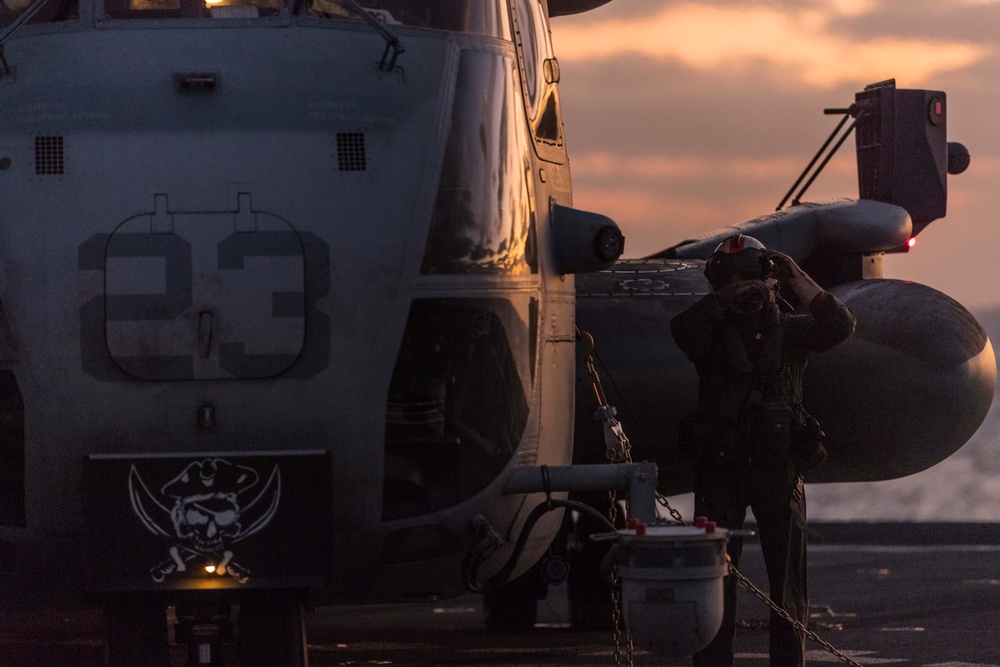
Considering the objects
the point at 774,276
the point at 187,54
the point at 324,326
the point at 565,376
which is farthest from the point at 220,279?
the point at 774,276

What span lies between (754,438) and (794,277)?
2.70 feet

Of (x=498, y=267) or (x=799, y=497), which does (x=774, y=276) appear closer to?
(x=799, y=497)

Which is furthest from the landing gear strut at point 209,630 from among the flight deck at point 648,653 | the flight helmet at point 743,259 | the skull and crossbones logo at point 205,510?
the flight deck at point 648,653

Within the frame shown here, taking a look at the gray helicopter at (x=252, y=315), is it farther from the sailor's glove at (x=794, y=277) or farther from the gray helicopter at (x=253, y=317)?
the sailor's glove at (x=794, y=277)

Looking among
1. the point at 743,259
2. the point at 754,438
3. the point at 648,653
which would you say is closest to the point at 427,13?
the point at 743,259

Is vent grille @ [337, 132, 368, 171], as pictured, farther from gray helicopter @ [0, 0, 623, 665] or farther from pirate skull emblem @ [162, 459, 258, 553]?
pirate skull emblem @ [162, 459, 258, 553]

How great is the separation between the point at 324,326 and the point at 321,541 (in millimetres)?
771

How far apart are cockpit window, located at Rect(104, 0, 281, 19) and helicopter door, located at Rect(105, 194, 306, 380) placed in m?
1.00

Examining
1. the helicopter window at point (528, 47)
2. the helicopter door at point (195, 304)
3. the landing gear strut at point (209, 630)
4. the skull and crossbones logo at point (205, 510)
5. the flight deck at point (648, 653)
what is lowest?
the flight deck at point (648, 653)

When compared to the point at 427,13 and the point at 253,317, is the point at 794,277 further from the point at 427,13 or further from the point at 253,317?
the point at 253,317

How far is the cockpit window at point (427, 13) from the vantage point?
A: 267 inches

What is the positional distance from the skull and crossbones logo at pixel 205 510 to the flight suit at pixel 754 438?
2.68 meters

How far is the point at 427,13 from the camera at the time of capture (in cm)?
692

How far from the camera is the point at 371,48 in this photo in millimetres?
6656
